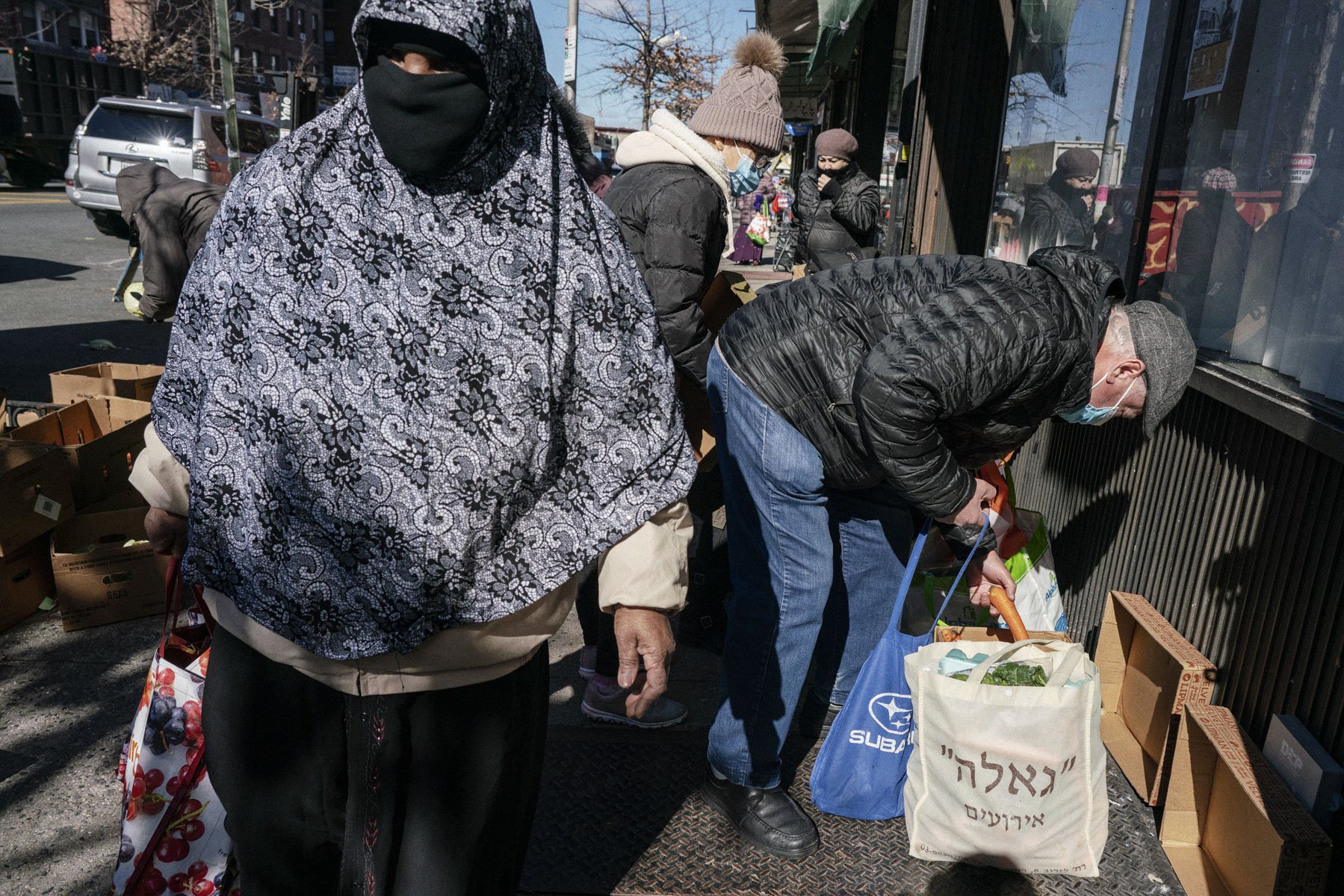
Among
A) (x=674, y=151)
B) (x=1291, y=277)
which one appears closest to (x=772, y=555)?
(x=674, y=151)

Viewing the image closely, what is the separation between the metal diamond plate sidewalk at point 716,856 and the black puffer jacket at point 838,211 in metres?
6.19

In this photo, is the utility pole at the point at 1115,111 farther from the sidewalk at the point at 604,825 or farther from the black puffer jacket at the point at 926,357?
the sidewalk at the point at 604,825

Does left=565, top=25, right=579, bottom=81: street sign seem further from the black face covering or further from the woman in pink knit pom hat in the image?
the black face covering

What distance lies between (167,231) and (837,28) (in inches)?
176

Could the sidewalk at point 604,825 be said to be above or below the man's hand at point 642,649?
below

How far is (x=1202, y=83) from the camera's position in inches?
132

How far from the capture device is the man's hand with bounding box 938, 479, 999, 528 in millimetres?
2438

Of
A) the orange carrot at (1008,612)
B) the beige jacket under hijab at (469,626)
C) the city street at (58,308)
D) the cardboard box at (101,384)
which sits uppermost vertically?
the beige jacket under hijab at (469,626)

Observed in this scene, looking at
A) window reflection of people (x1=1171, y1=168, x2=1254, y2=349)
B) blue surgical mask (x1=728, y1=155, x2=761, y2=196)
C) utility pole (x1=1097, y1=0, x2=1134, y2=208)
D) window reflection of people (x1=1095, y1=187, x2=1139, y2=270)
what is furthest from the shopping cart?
window reflection of people (x1=1171, y1=168, x2=1254, y2=349)

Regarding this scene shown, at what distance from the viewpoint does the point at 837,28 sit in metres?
6.88

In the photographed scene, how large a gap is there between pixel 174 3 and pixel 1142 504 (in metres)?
52.1

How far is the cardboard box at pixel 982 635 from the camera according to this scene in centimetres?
253

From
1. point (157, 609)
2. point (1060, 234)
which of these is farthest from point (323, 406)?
point (1060, 234)

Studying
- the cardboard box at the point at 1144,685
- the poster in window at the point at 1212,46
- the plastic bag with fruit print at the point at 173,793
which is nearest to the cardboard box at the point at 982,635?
the cardboard box at the point at 1144,685
